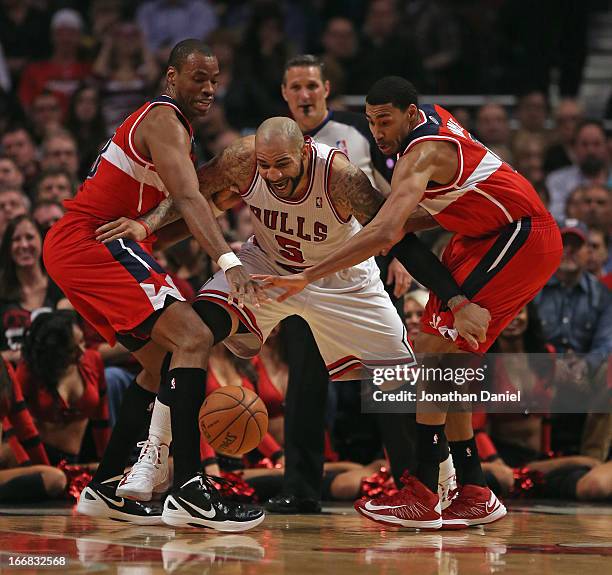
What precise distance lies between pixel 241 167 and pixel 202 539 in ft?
6.06

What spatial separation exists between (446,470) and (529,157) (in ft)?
17.7

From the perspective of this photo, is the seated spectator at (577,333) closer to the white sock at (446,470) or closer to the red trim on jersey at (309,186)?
the white sock at (446,470)

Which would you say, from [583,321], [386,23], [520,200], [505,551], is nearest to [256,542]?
[505,551]

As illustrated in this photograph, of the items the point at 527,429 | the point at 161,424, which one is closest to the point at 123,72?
the point at 527,429

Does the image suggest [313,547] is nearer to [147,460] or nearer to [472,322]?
[147,460]

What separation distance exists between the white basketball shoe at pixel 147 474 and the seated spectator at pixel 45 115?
5.97 meters

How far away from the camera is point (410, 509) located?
18.6 ft

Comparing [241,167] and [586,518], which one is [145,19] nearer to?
[241,167]

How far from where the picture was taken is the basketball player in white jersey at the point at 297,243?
561cm

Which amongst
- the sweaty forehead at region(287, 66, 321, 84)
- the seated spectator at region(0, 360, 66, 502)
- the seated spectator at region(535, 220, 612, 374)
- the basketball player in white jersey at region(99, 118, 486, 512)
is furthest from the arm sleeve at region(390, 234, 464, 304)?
the seated spectator at region(535, 220, 612, 374)

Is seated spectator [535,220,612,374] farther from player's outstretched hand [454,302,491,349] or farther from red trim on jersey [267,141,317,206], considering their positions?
red trim on jersey [267,141,317,206]

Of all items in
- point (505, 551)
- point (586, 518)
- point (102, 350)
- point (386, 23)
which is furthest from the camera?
point (386, 23)

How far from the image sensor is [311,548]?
16.1 ft

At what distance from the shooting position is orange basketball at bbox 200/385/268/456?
576 cm
